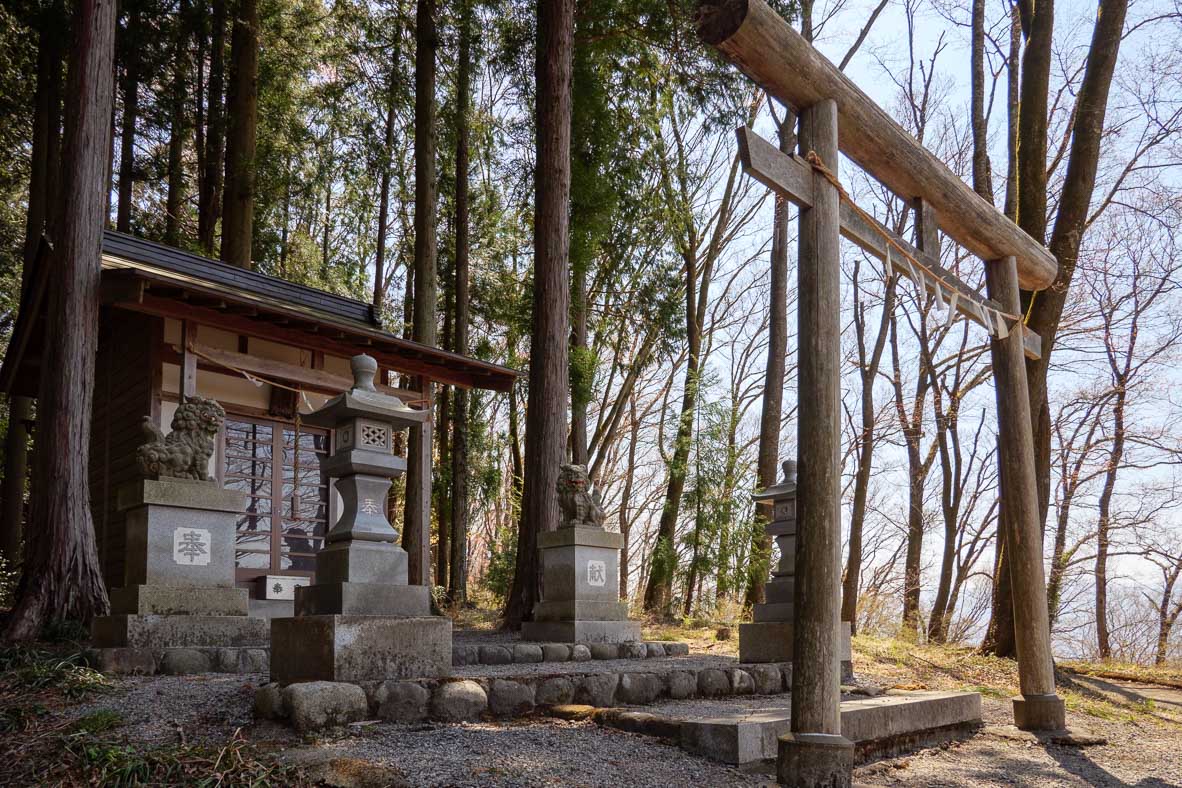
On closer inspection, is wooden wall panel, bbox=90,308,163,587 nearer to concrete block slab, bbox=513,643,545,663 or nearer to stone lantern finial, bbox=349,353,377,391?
concrete block slab, bbox=513,643,545,663

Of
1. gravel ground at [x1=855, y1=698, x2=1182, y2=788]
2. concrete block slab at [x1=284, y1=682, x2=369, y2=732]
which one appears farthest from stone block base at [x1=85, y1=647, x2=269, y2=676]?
gravel ground at [x1=855, y1=698, x2=1182, y2=788]

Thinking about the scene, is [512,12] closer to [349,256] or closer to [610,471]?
[349,256]

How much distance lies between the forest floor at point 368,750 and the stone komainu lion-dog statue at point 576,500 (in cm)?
380

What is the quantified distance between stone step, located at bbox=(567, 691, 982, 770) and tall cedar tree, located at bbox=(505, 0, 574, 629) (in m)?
4.28

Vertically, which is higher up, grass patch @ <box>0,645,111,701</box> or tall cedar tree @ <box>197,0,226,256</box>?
tall cedar tree @ <box>197,0,226,256</box>

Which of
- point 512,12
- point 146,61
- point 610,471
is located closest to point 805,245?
point 512,12

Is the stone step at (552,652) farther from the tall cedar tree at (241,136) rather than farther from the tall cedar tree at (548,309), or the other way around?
the tall cedar tree at (241,136)

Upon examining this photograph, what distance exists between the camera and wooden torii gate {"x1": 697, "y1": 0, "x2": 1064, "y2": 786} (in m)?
4.32

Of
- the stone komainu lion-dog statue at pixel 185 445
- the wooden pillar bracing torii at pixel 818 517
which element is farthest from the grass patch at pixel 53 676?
the wooden pillar bracing torii at pixel 818 517

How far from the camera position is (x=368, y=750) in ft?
13.3

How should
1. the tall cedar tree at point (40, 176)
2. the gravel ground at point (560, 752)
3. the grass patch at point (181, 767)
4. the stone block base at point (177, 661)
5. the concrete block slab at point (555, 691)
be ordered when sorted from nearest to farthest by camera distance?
the grass patch at point (181, 767), the gravel ground at point (560, 752), the concrete block slab at point (555, 691), the stone block base at point (177, 661), the tall cedar tree at point (40, 176)

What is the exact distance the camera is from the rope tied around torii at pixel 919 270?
482 cm

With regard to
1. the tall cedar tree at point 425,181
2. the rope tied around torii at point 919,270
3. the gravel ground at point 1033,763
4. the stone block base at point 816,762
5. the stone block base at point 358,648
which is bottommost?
the gravel ground at point 1033,763

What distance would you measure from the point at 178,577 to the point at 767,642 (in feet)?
16.2
